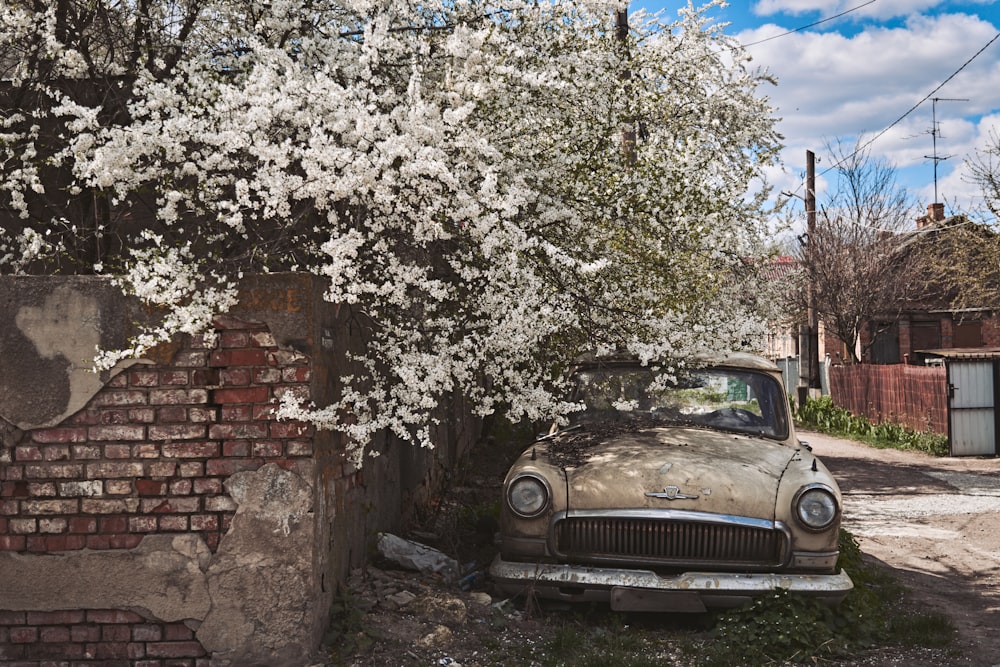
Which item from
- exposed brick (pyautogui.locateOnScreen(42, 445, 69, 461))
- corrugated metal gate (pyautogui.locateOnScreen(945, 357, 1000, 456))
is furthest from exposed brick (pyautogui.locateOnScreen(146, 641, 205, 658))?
corrugated metal gate (pyautogui.locateOnScreen(945, 357, 1000, 456))

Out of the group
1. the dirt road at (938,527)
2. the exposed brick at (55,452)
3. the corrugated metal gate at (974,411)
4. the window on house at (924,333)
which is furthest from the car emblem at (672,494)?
the window on house at (924,333)

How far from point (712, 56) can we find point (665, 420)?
479 cm

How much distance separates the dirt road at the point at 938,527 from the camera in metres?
6.14

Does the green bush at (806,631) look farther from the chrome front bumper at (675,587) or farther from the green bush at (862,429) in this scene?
the green bush at (862,429)

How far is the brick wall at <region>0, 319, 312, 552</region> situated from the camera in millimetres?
Result: 4625

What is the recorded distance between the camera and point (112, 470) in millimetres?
4629

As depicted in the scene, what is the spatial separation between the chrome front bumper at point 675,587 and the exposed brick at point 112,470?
2167 millimetres

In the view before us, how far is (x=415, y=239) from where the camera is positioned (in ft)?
16.6

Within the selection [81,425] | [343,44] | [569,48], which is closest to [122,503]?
[81,425]

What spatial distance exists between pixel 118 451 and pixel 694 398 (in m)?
3.74

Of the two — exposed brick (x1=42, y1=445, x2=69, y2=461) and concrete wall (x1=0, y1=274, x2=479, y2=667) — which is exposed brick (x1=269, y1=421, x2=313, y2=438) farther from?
exposed brick (x1=42, y1=445, x2=69, y2=461)

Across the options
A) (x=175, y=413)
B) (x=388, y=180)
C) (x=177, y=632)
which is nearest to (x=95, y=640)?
(x=177, y=632)

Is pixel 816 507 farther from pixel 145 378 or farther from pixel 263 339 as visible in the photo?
pixel 145 378

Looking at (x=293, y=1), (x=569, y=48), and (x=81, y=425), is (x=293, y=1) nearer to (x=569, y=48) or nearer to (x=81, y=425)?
(x=569, y=48)
